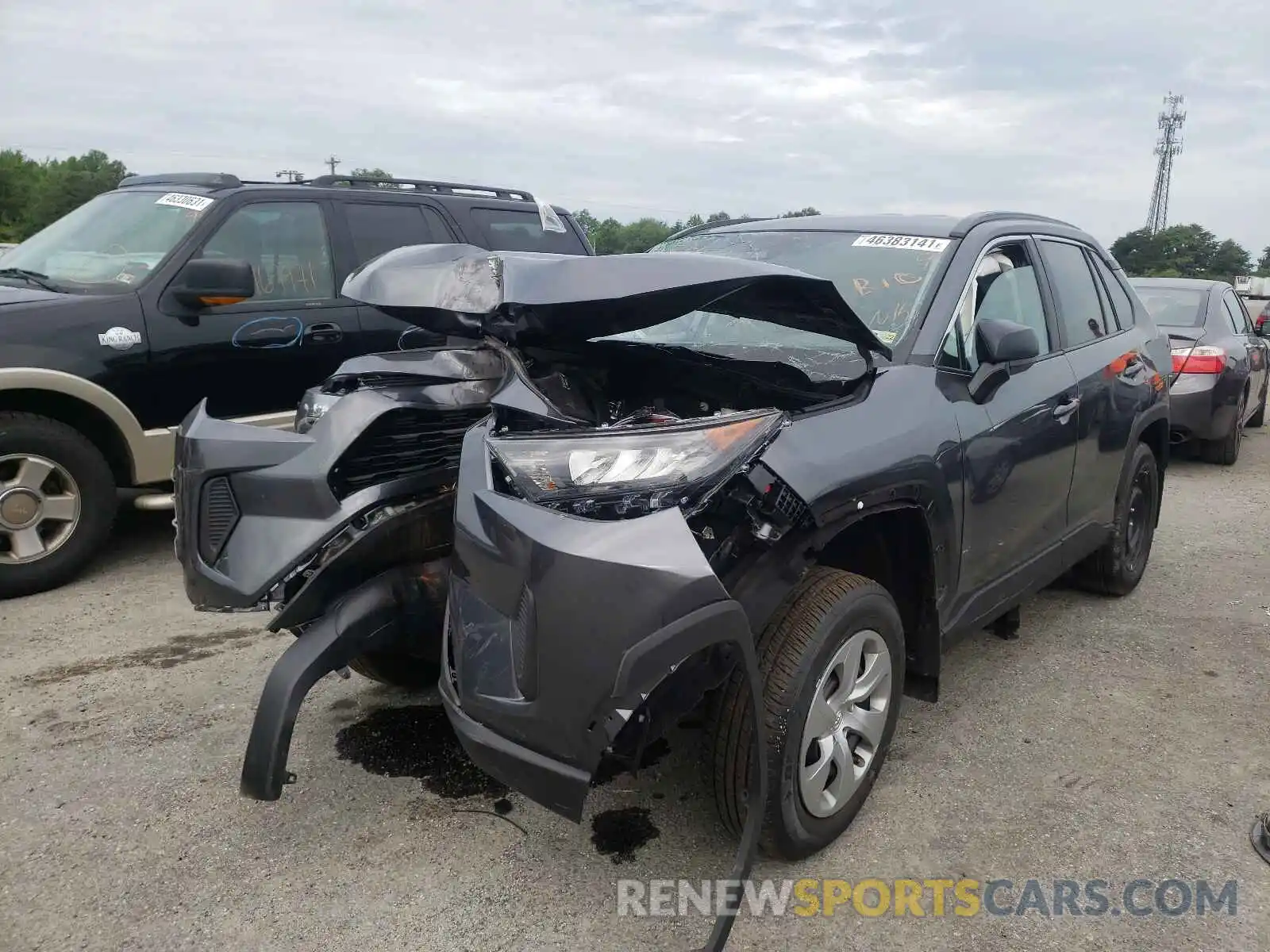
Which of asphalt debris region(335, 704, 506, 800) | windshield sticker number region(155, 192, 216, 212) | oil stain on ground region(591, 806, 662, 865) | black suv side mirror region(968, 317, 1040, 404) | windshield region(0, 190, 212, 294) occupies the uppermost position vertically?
windshield sticker number region(155, 192, 216, 212)

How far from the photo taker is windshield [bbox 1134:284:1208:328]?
29.2ft

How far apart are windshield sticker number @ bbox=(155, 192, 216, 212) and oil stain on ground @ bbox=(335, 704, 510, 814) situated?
10.8 feet

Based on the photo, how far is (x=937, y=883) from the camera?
2.64 m

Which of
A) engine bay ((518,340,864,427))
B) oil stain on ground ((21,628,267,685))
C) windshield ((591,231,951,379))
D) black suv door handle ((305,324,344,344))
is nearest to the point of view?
engine bay ((518,340,864,427))

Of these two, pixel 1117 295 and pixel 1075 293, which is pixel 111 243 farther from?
pixel 1117 295

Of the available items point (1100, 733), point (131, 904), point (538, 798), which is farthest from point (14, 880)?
point (1100, 733)

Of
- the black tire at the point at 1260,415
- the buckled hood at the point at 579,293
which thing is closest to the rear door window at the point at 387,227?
the buckled hood at the point at 579,293

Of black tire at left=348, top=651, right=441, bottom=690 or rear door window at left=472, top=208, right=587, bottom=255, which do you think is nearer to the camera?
black tire at left=348, top=651, right=441, bottom=690

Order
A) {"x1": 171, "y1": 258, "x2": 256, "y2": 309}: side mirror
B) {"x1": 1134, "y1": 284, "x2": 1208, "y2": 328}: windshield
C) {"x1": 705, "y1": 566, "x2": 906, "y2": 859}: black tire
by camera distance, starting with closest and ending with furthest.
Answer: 1. {"x1": 705, "y1": 566, "x2": 906, "y2": 859}: black tire
2. {"x1": 171, "y1": 258, "x2": 256, "y2": 309}: side mirror
3. {"x1": 1134, "y1": 284, "x2": 1208, "y2": 328}: windshield

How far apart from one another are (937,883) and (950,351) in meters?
1.68

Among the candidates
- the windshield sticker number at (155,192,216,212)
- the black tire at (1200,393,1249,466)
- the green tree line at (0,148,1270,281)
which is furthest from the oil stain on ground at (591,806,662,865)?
the green tree line at (0,148,1270,281)

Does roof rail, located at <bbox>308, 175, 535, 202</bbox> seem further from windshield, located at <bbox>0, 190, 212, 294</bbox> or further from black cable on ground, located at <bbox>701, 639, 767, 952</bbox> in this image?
black cable on ground, located at <bbox>701, 639, 767, 952</bbox>

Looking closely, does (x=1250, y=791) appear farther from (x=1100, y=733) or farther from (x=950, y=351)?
(x=950, y=351)

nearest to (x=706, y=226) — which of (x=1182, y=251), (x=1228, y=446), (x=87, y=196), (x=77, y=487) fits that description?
(x=77, y=487)
